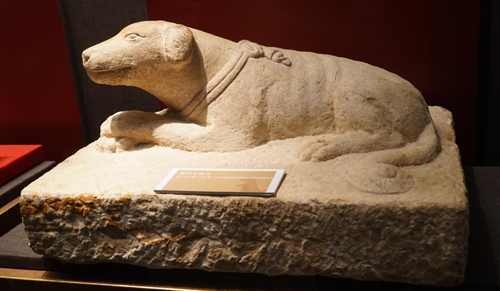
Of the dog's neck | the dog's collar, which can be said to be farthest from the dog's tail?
the dog's neck

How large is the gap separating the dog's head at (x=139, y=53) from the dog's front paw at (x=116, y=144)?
1.14 ft

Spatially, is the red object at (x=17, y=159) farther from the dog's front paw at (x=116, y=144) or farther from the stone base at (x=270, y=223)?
the stone base at (x=270, y=223)

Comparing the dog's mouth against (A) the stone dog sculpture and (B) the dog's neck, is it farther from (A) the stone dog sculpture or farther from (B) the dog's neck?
(B) the dog's neck

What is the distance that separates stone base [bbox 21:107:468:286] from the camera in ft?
5.67

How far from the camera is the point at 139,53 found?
2.31 meters

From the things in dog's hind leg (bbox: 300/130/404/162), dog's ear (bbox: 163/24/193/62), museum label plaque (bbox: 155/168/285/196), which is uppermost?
dog's ear (bbox: 163/24/193/62)

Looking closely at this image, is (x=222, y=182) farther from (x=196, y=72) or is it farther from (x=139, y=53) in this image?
(x=139, y=53)

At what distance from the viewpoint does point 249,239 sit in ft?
6.23

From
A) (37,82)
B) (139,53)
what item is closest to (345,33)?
(139,53)

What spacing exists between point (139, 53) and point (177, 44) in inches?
7.7

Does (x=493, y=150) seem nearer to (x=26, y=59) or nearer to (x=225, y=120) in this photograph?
(x=225, y=120)

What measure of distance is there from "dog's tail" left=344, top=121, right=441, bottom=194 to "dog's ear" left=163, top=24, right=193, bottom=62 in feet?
3.14

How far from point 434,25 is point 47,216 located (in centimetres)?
233

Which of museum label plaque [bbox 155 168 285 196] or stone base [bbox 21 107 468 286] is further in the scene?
museum label plaque [bbox 155 168 285 196]
